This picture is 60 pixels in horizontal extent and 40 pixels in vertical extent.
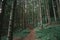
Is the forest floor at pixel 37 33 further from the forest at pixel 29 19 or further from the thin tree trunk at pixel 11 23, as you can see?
the thin tree trunk at pixel 11 23

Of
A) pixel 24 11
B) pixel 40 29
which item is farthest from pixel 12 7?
pixel 40 29

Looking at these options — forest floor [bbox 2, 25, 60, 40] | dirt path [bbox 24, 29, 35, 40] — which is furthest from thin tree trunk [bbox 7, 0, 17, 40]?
Answer: dirt path [bbox 24, 29, 35, 40]

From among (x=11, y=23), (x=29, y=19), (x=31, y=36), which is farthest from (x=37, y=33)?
(x=11, y=23)

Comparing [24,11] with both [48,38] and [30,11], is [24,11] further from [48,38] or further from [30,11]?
[48,38]

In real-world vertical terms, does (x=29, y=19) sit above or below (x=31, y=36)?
above

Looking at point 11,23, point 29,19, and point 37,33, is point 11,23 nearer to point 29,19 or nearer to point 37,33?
point 29,19

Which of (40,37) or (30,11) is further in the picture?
(30,11)

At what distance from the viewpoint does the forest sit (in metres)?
2.87

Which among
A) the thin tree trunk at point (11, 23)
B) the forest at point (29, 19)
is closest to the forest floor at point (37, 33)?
the forest at point (29, 19)

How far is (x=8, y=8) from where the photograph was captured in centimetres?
305

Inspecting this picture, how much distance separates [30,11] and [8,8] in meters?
0.53

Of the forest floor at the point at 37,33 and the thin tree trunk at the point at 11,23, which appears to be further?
the thin tree trunk at the point at 11,23

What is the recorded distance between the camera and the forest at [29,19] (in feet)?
9.42

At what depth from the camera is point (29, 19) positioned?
9.77 ft
